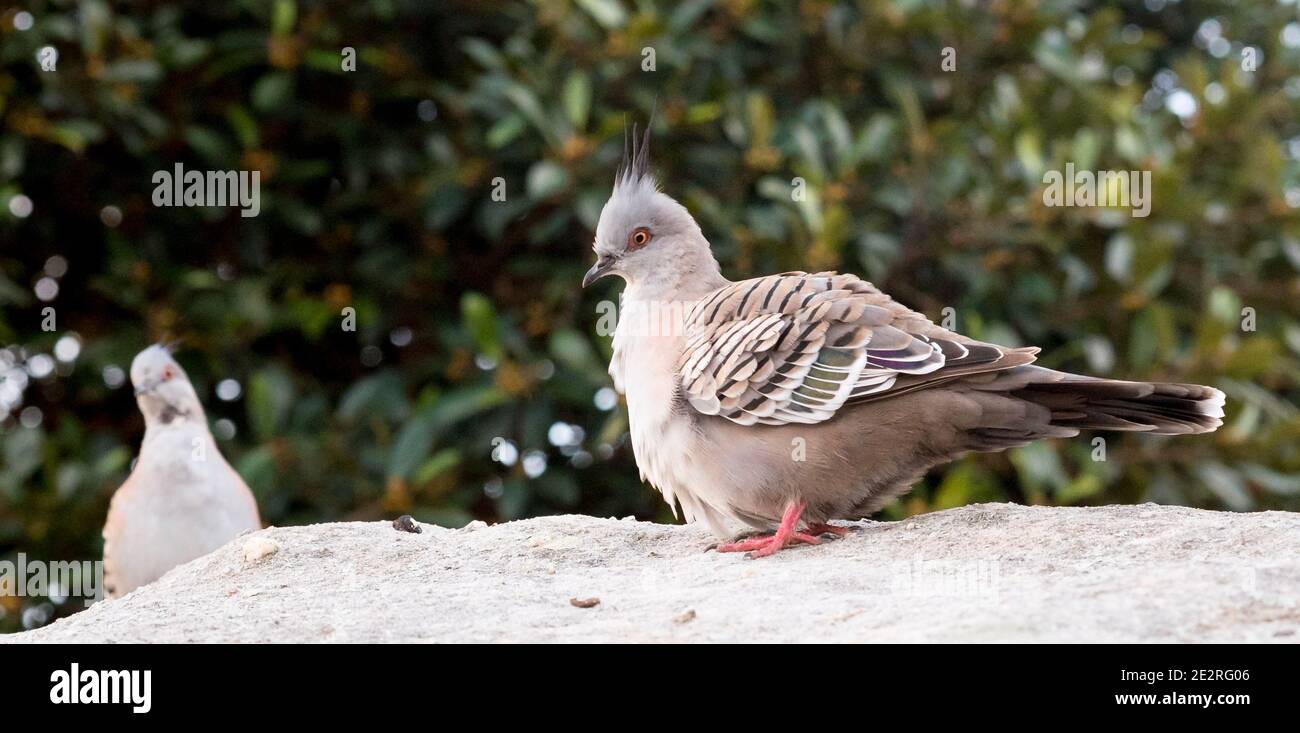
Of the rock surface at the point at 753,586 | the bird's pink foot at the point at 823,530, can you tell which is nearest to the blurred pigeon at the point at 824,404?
the bird's pink foot at the point at 823,530

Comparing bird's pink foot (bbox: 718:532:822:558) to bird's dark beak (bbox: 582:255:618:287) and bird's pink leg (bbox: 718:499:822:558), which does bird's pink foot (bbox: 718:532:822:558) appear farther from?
bird's dark beak (bbox: 582:255:618:287)

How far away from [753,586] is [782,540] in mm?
549

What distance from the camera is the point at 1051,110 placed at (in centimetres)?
744

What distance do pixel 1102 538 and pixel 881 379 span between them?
746 millimetres

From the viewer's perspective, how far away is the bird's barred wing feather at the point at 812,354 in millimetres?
4078

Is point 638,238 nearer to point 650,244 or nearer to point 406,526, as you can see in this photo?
point 650,244

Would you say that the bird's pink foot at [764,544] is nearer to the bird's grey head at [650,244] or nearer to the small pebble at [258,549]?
the bird's grey head at [650,244]

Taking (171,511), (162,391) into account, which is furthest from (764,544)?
(162,391)

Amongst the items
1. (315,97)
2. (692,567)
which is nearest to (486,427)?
(315,97)

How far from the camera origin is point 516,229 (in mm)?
7160

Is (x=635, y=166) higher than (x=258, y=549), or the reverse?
(x=635, y=166)
